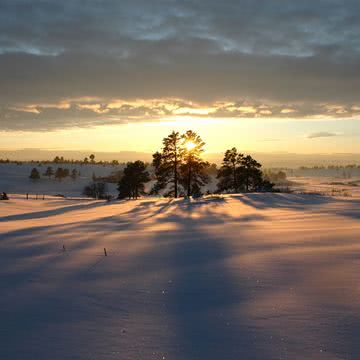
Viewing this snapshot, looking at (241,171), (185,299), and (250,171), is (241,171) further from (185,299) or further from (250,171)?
(185,299)

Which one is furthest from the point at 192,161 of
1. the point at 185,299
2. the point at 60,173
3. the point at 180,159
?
the point at 60,173

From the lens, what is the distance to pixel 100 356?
174 inches

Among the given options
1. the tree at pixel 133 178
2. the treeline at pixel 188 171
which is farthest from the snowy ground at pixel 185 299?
the tree at pixel 133 178

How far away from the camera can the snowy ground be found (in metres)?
4.61

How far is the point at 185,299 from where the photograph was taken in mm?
6332

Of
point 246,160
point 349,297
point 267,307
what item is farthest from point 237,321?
point 246,160

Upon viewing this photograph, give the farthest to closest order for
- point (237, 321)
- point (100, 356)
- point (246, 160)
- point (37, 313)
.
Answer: point (246, 160), point (37, 313), point (237, 321), point (100, 356)

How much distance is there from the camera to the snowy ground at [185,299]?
15.1ft

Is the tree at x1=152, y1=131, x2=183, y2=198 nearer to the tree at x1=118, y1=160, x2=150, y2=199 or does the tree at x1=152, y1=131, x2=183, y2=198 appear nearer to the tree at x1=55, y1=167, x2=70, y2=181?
the tree at x1=118, y1=160, x2=150, y2=199

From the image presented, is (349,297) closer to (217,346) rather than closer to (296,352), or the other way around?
(296,352)

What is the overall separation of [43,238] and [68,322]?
7.71 metres

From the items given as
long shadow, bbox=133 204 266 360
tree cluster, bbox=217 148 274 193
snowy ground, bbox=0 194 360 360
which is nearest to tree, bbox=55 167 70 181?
tree cluster, bbox=217 148 274 193

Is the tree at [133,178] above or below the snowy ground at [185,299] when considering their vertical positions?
above

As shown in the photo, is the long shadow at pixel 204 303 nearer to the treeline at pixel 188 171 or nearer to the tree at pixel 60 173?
the treeline at pixel 188 171
